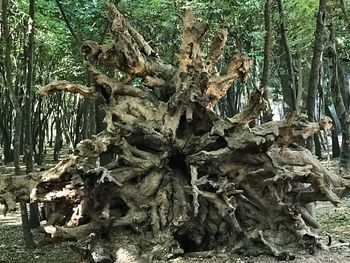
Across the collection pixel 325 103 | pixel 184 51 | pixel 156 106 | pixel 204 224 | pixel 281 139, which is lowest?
pixel 204 224

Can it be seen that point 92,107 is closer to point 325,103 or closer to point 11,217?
point 11,217

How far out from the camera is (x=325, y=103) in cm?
2584

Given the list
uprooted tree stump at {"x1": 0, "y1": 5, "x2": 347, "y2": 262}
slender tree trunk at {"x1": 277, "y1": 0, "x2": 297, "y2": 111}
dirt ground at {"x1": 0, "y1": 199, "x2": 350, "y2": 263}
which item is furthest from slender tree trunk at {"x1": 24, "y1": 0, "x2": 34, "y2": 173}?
slender tree trunk at {"x1": 277, "y1": 0, "x2": 297, "y2": 111}

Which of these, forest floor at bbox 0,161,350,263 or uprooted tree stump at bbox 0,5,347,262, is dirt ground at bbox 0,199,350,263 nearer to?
forest floor at bbox 0,161,350,263

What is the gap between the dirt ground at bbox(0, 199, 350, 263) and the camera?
7160 mm

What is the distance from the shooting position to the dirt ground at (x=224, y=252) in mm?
7160

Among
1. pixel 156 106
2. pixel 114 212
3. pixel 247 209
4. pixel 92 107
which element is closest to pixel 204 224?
pixel 247 209

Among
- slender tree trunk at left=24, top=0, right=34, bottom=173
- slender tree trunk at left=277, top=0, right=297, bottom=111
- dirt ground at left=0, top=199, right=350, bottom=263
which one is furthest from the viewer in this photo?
slender tree trunk at left=277, top=0, right=297, bottom=111

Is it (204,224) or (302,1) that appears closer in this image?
(204,224)

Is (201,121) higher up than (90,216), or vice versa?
(201,121)

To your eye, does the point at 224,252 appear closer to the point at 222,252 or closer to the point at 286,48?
the point at 222,252

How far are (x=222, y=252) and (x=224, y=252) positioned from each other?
0.09ft

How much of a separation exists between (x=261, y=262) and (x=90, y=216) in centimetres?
240

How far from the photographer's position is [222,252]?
748cm
